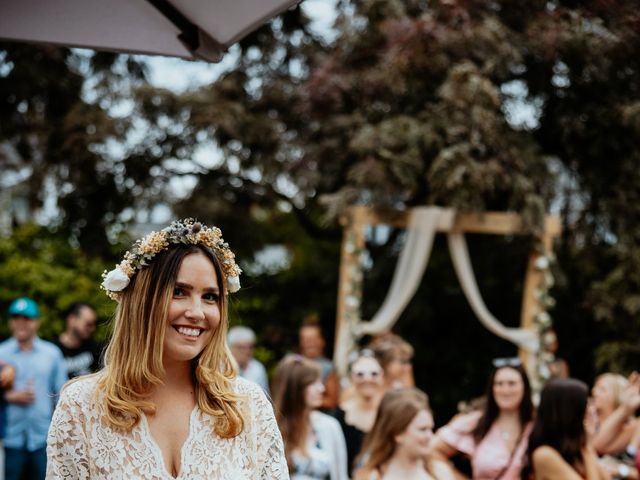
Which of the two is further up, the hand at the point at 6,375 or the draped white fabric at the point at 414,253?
the draped white fabric at the point at 414,253

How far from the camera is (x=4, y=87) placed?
12742mm

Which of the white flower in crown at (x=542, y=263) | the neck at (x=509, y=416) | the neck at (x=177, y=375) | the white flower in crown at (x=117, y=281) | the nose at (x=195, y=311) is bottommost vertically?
the neck at (x=509, y=416)

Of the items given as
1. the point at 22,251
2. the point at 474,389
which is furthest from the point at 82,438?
the point at 22,251

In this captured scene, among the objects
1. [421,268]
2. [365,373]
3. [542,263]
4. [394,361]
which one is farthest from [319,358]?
[365,373]

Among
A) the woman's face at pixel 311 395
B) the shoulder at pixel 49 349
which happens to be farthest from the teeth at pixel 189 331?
the shoulder at pixel 49 349

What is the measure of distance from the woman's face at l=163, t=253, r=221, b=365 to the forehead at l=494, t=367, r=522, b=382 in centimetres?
371

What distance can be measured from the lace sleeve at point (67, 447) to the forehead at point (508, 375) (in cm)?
395

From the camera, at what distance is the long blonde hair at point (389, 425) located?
224 inches

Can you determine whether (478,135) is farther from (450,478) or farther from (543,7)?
(450,478)

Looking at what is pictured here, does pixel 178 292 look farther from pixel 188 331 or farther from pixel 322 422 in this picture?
pixel 322 422

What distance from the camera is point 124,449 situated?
2.83 meters

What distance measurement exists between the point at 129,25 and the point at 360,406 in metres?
4.62

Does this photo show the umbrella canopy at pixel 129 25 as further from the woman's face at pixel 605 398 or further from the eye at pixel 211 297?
the woman's face at pixel 605 398

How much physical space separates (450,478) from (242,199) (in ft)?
25.3
